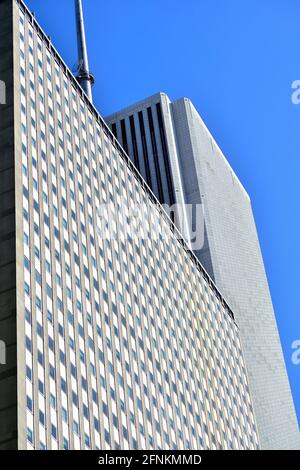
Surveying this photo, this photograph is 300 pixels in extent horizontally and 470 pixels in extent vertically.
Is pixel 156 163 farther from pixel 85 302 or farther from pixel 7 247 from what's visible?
pixel 7 247

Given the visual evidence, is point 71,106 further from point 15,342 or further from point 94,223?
point 15,342

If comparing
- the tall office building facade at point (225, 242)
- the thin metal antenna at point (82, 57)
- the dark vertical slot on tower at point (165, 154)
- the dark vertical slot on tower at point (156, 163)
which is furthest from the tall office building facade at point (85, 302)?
the dark vertical slot on tower at point (156, 163)

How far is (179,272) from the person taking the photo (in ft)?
433

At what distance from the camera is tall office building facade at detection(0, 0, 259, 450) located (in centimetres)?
7938

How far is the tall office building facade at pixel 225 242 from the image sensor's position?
559 feet

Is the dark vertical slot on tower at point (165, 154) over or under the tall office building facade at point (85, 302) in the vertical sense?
over

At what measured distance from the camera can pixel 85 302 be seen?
9456cm

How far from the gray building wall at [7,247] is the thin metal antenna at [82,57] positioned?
44461mm

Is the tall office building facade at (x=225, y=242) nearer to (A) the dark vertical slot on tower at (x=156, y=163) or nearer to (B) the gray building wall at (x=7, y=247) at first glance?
(A) the dark vertical slot on tower at (x=156, y=163)

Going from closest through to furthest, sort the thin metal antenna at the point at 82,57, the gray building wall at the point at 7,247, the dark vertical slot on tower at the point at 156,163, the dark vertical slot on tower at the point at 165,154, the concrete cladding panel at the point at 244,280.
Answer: the gray building wall at the point at 7,247 < the thin metal antenna at the point at 82,57 < the concrete cladding panel at the point at 244,280 < the dark vertical slot on tower at the point at 165,154 < the dark vertical slot on tower at the point at 156,163

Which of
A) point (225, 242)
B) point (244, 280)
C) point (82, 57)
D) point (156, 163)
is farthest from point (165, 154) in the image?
point (82, 57)

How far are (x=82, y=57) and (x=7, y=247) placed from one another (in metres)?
76.4

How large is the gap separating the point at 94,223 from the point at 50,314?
22634 mm
